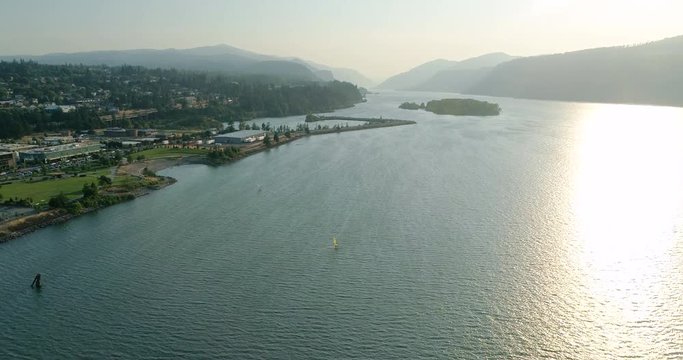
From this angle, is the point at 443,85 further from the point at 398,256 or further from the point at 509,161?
the point at 398,256

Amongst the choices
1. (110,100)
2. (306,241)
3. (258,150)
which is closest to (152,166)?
(258,150)

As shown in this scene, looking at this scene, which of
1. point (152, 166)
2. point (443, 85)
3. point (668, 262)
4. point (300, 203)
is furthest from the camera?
point (443, 85)

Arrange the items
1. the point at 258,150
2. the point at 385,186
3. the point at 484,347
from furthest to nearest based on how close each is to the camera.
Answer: the point at 258,150
the point at 385,186
the point at 484,347

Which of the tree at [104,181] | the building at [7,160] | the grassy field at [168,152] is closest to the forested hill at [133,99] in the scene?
the building at [7,160]

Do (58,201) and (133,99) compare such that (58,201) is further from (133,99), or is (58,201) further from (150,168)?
(133,99)

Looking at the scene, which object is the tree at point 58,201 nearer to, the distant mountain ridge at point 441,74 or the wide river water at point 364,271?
the wide river water at point 364,271
